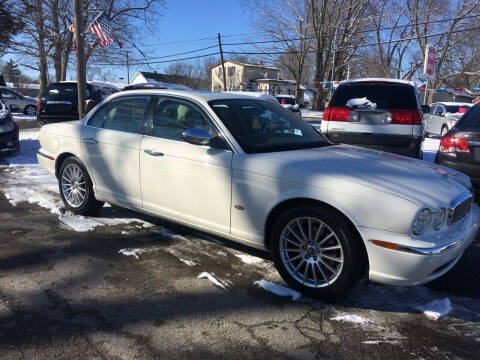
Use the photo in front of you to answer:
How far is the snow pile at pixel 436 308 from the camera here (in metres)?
2.80

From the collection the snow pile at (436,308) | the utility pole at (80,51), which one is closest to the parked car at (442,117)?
the utility pole at (80,51)

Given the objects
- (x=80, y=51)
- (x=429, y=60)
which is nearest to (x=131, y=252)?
(x=80, y=51)

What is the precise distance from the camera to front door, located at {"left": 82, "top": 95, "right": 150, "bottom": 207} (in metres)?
4.04

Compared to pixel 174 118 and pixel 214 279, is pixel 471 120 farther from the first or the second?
pixel 214 279

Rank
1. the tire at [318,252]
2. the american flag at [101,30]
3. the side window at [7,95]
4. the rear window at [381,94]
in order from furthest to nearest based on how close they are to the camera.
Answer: the side window at [7,95] < the american flag at [101,30] < the rear window at [381,94] < the tire at [318,252]

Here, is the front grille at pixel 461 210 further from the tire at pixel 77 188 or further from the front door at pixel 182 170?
the tire at pixel 77 188

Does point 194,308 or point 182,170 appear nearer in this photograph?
point 194,308

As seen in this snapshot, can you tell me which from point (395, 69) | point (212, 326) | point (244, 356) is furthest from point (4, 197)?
point (395, 69)

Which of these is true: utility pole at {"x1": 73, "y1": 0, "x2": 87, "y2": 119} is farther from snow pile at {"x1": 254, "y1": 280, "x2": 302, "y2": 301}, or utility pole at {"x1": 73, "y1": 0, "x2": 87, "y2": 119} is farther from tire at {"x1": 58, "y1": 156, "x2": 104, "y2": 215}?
snow pile at {"x1": 254, "y1": 280, "x2": 302, "y2": 301}

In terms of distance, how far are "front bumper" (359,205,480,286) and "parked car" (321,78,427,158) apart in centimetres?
377

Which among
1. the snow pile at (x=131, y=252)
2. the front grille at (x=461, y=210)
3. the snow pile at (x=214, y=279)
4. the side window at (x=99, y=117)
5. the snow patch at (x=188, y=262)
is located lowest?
the snow pile at (x=214, y=279)

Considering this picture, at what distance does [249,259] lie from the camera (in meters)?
3.65

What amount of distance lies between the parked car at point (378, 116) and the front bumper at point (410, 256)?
3769 millimetres

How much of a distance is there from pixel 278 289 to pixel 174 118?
1910mm
